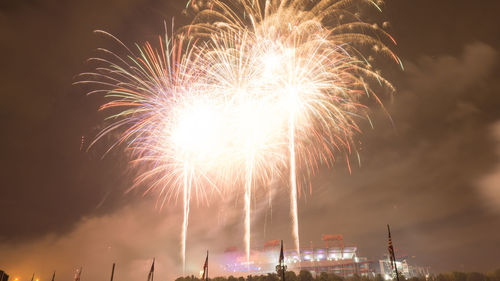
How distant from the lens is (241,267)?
16650 cm

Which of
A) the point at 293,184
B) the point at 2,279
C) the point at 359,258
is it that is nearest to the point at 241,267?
the point at 359,258

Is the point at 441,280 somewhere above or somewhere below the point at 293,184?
below

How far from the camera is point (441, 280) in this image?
89062 mm

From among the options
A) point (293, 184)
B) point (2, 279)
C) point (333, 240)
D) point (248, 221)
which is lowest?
point (2, 279)

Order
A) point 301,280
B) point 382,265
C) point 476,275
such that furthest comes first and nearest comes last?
point 382,265
point 301,280
point 476,275

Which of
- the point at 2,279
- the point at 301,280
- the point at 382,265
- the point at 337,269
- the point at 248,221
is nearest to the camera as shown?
the point at 248,221

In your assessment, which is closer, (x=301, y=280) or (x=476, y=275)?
(x=476, y=275)

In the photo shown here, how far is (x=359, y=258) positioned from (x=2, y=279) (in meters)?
149

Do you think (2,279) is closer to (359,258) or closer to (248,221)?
(248,221)

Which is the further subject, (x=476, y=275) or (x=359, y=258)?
(x=359, y=258)

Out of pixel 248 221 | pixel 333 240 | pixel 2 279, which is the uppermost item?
pixel 333 240

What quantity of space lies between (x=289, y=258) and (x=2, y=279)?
4899 inches

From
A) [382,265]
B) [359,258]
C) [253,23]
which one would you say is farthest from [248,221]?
[382,265]

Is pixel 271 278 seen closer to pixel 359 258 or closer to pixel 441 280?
pixel 441 280
